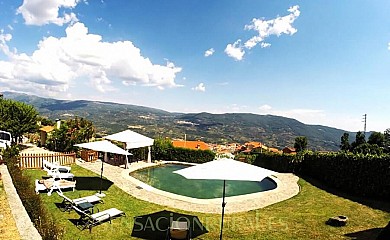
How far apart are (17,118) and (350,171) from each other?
1015 inches

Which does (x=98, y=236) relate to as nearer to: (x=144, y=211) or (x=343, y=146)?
(x=144, y=211)

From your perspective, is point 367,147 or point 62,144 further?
point 367,147

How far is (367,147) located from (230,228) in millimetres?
53753

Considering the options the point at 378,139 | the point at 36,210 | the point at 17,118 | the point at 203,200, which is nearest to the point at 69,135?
the point at 17,118

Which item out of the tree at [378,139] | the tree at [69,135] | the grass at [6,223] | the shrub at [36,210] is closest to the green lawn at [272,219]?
the shrub at [36,210]

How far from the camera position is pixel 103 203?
10.6 meters

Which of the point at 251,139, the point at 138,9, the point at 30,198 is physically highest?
the point at 138,9

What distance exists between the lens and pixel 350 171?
1434cm

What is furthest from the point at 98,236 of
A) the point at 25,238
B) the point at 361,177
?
the point at 361,177

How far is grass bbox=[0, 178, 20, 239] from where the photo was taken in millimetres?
5137

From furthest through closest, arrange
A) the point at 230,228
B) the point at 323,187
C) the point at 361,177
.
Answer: the point at 323,187
the point at 361,177
the point at 230,228

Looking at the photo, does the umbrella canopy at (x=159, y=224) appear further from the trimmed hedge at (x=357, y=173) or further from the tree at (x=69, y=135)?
the tree at (x=69, y=135)

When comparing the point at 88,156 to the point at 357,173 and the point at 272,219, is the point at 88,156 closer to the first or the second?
the point at 272,219

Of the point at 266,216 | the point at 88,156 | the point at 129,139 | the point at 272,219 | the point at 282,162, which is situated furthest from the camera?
the point at 282,162
